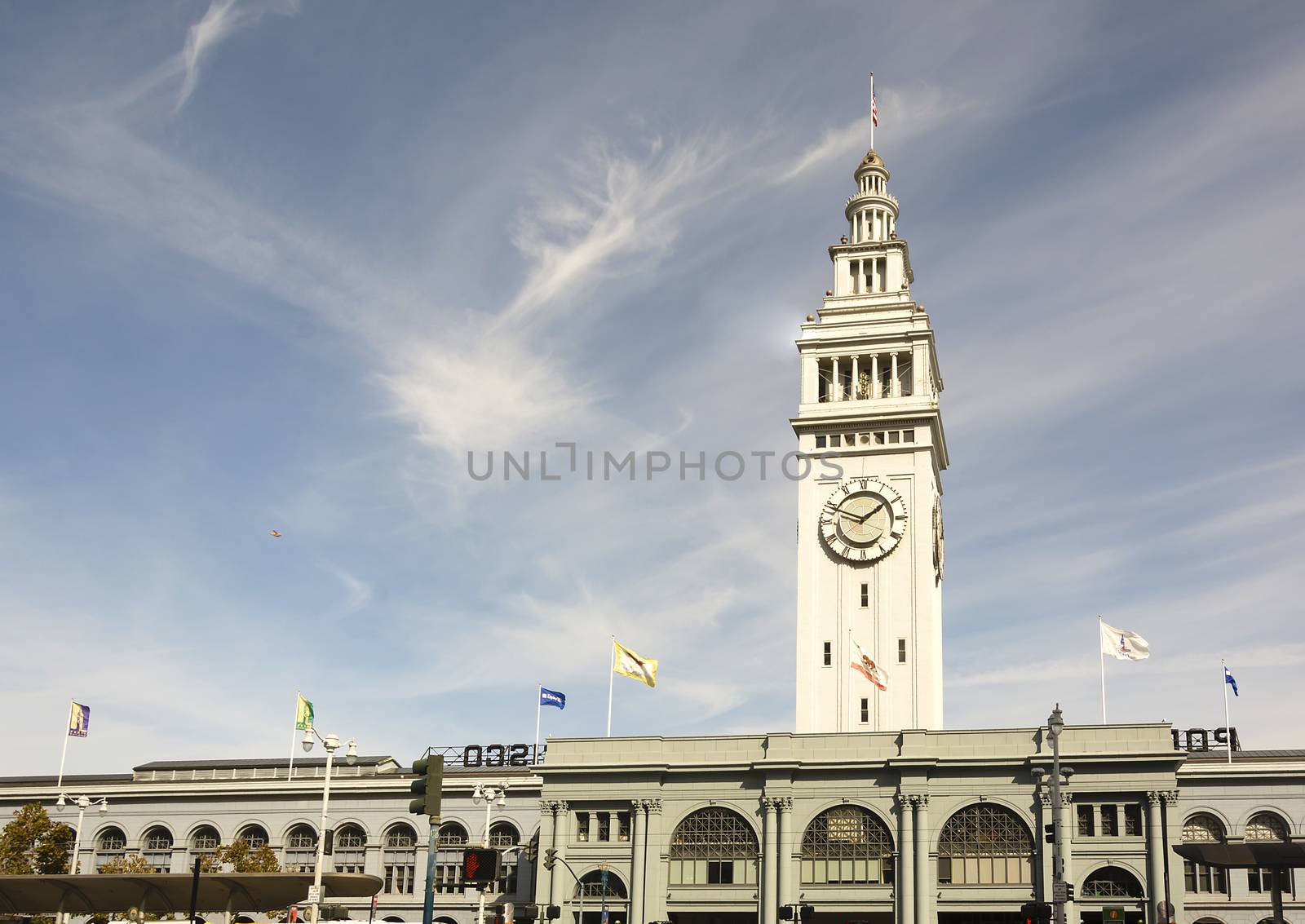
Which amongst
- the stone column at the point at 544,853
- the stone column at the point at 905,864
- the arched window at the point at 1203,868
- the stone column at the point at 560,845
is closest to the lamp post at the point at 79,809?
the stone column at the point at 544,853

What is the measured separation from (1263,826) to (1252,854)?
131 ft

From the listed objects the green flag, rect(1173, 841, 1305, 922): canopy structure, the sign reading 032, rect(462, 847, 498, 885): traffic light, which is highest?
the sign reading 032

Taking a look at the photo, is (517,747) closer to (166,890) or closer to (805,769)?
(805,769)

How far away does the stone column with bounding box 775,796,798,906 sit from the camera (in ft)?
245

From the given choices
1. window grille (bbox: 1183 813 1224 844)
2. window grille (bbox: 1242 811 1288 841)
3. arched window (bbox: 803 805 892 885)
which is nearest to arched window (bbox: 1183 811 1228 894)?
window grille (bbox: 1183 813 1224 844)

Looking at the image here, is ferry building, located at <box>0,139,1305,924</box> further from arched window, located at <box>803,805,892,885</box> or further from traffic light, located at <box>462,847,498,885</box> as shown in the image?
traffic light, located at <box>462,847,498,885</box>

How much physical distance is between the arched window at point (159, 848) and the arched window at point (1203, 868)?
71.0 meters

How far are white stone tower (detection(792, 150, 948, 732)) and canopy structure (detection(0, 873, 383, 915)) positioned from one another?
1585 inches

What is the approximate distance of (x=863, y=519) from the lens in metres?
88.2

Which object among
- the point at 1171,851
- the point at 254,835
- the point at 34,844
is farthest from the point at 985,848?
the point at 34,844

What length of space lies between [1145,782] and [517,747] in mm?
48255

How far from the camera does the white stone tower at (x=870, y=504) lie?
8456cm

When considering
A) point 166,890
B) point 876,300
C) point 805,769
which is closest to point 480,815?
point 805,769

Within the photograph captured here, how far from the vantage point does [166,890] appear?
52469mm
